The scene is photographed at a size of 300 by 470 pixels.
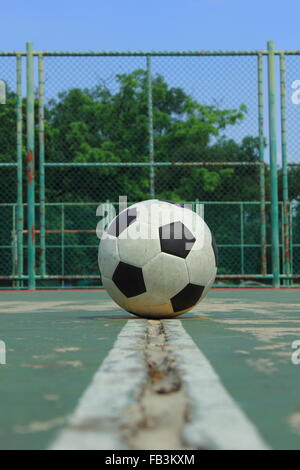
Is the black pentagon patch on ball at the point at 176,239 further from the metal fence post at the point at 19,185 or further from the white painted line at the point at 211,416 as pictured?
the metal fence post at the point at 19,185

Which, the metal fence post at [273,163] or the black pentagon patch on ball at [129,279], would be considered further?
the metal fence post at [273,163]

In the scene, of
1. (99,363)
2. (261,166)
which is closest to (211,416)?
(99,363)

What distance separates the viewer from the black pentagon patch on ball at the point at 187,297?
5.22 meters

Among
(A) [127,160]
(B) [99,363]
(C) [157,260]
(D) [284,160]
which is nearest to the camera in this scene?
(B) [99,363]

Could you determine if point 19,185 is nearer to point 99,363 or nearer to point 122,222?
point 122,222

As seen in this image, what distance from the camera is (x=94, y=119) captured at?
31.3m

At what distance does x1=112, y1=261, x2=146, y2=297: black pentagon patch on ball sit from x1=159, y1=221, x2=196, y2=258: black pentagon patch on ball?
256mm

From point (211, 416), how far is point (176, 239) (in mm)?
3217

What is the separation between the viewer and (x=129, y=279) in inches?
203

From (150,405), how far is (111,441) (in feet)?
1.36

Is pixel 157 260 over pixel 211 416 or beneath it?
over

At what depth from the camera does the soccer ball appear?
5.15 m

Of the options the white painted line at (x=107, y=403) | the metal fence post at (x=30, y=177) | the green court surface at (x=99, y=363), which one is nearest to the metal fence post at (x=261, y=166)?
the metal fence post at (x=30, y=177)

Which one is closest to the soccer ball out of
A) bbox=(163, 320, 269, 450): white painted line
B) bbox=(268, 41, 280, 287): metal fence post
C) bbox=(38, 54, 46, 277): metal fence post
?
bbox=(163, 320, 269, 450): white painted line
